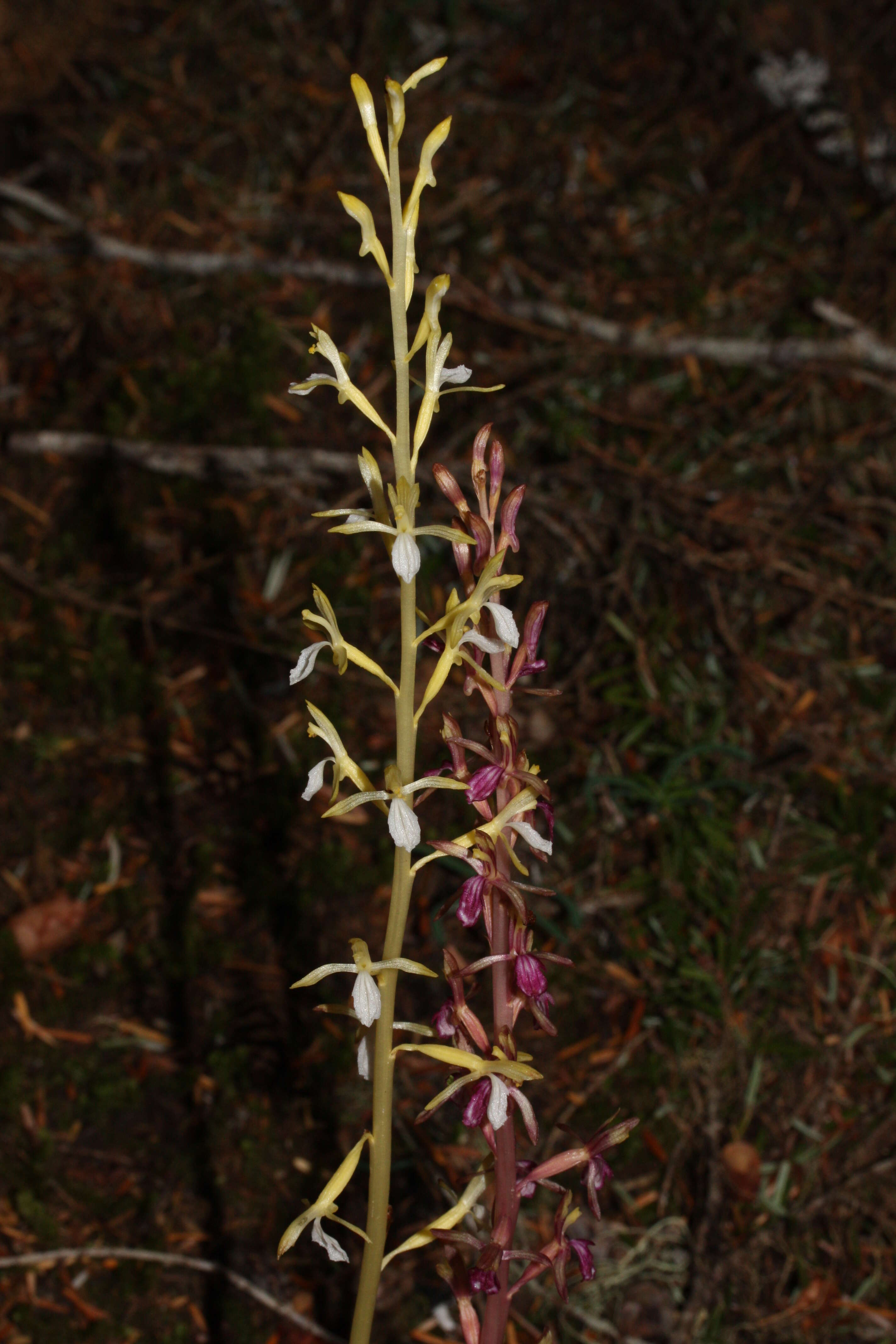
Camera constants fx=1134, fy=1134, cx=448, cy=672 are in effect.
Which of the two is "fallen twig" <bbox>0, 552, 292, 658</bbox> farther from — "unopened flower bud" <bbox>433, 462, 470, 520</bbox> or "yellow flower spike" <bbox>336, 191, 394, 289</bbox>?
"yellow flower spike" <bbox>336, 191, 394, 289</bbox>

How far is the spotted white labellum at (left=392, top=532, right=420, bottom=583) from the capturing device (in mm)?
1354

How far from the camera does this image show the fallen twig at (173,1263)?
2.57 metres

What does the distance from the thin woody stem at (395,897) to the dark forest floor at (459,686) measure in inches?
50.5

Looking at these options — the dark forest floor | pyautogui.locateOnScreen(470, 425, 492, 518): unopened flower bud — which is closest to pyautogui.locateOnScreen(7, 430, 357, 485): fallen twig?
the dark forest floor

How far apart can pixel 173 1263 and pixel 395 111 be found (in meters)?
2.51

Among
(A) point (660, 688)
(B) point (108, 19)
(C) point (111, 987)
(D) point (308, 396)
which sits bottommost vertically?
(C) point (111, 987)

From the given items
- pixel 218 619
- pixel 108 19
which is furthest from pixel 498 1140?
pixel 108 19

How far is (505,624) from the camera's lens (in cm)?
140

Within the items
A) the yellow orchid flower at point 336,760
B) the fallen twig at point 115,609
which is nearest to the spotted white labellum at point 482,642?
the yellow orchid flower at point 336,760

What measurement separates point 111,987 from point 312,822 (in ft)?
2.51

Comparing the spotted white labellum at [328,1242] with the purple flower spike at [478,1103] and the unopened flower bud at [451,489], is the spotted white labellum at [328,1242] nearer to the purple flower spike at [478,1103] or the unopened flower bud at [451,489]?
the purple flower spike at [478,1103]

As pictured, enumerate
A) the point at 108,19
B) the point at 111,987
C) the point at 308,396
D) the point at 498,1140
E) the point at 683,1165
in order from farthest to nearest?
the point at 108,19 < the point at 308,396 < the point at 111,987 < the point at 683,1165 < the point at 498,1140

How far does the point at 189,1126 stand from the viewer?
2912 millimetres

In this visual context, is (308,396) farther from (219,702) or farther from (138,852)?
(138,852)
